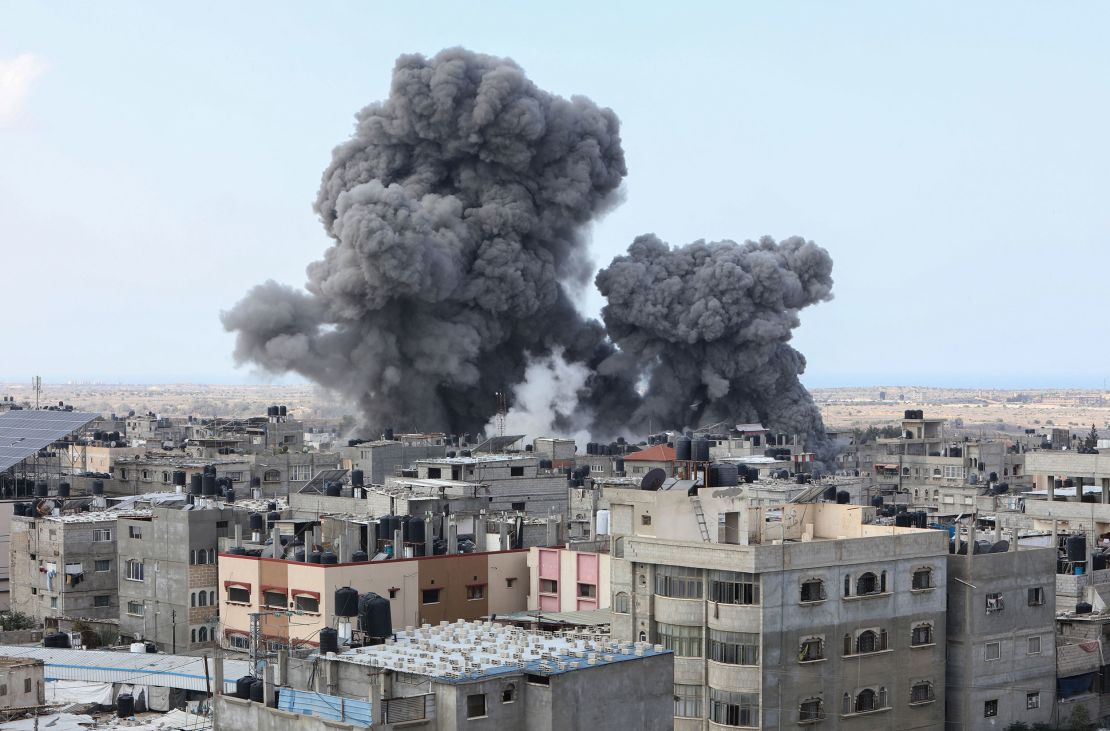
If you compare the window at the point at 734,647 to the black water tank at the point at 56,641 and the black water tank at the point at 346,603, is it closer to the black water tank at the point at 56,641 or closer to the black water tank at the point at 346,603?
the black water tank at the point at 346,603

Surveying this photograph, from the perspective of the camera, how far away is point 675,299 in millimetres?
119062

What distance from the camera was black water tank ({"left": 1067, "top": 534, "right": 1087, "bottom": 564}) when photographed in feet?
161

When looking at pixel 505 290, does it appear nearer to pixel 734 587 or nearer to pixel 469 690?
pixel 734 587

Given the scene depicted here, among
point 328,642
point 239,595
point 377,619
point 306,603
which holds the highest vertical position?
point 377,619

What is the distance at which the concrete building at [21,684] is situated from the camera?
37.9 meters

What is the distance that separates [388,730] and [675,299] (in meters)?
90.9

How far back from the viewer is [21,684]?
38344 mm

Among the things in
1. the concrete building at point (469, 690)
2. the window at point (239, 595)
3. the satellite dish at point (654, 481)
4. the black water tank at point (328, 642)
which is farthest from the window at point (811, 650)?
the window at point (239, 595)

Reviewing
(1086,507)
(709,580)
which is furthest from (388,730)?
(1086,507)

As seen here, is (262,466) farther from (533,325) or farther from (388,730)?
(388,730)

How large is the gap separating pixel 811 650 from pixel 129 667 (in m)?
15.7

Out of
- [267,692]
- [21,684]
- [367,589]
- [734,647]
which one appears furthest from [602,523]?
[267,692]

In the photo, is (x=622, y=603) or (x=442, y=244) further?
(x=442, y=244)

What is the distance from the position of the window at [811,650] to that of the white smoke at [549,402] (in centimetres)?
7382
